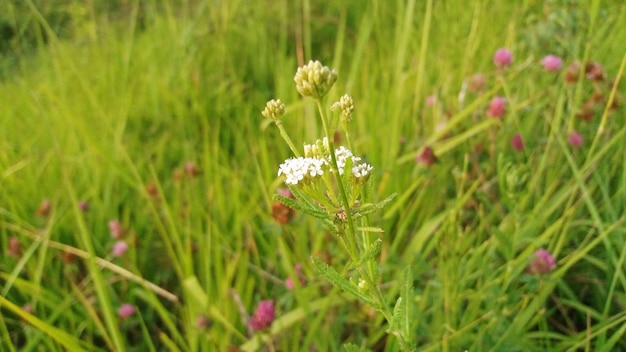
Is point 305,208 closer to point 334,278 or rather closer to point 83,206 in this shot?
point 334,278

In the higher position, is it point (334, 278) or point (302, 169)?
point (302, 169)

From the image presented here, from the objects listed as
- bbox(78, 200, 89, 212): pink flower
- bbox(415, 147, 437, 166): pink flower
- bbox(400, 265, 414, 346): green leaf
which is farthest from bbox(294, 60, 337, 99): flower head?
bbox(78, 200, 89, 212): pink flower

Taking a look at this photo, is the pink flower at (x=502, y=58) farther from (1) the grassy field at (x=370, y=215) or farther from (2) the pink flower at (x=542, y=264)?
(2) the pink flower at (x=542, y=264)

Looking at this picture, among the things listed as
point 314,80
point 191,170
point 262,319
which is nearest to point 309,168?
point 314,80

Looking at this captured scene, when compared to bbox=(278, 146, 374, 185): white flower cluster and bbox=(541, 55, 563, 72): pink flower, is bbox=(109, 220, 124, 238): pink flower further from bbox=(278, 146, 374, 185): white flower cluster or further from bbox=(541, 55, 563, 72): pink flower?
bbox=(541, 55, 563, 72): pink flower

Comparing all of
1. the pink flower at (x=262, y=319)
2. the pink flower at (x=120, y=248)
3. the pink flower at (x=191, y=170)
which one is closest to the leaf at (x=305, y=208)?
the pink flower at (x=262, y=319)

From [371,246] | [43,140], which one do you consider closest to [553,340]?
[371,246]
